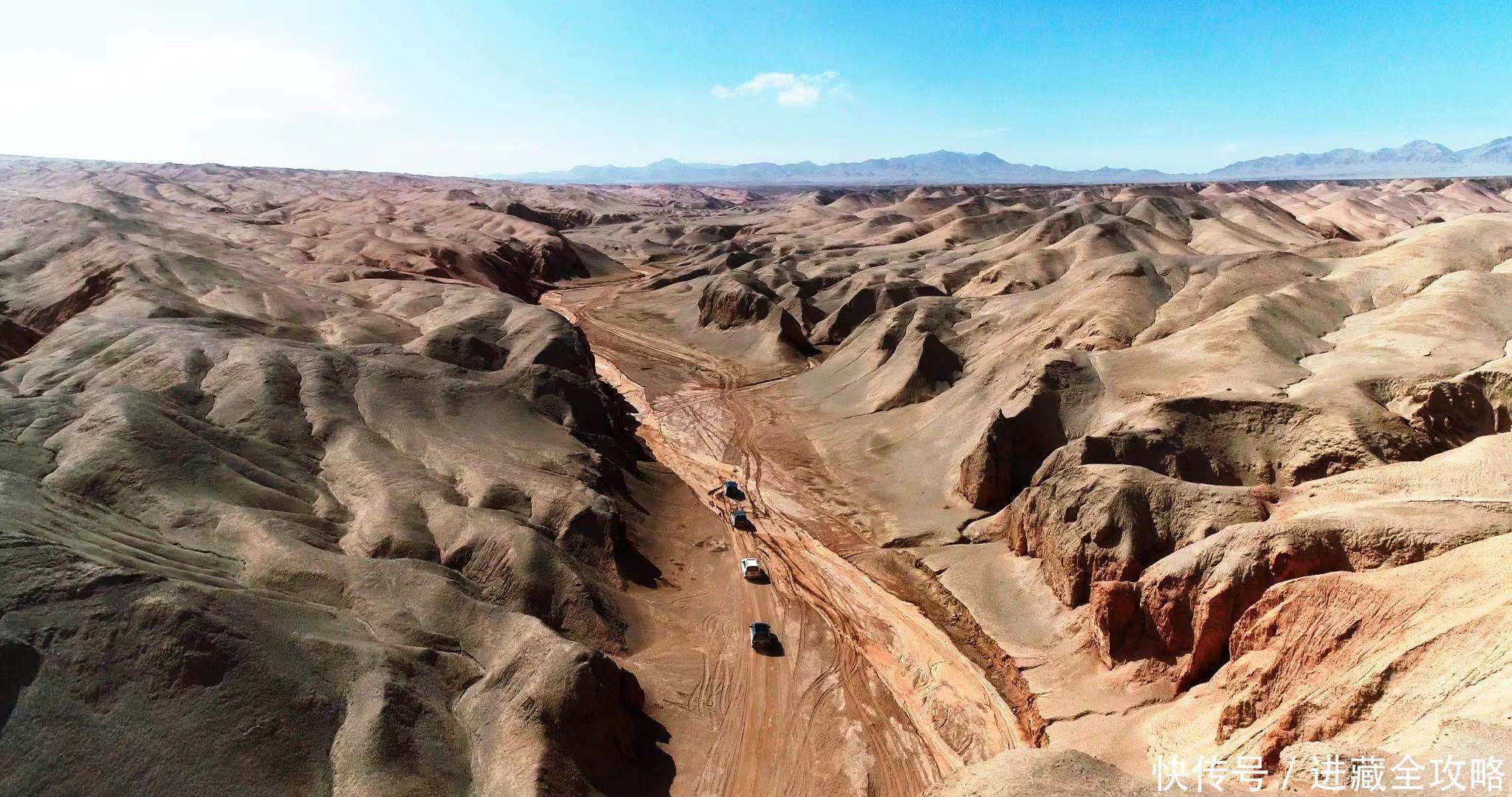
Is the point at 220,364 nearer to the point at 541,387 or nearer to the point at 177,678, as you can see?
the point at 541,387

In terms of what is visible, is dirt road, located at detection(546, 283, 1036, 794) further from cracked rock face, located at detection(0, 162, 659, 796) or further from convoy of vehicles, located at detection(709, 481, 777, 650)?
cracked rock face, located at detection(0, 162, 659, 796)

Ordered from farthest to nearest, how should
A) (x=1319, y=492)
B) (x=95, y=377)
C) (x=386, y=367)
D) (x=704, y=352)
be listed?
(x=704, y=352)
(x=386, y=367)
(x=95, y=377)
(x=1319, y=492)

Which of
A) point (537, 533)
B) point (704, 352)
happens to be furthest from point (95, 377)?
point (704, 352)

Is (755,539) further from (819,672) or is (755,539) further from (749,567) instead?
(819,672)

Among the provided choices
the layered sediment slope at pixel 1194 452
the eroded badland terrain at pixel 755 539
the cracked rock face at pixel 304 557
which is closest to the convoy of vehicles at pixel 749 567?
the eroded badland terrain at pixel 755 539

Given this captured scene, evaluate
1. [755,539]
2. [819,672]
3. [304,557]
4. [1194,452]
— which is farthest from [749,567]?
[1194,452]
